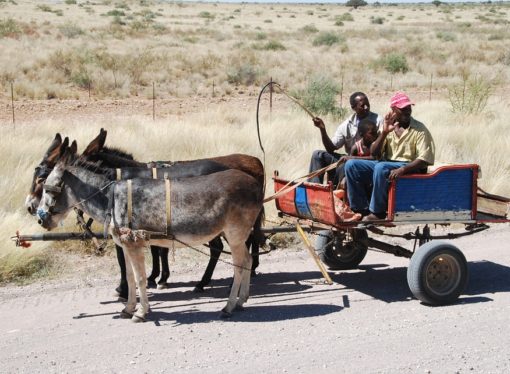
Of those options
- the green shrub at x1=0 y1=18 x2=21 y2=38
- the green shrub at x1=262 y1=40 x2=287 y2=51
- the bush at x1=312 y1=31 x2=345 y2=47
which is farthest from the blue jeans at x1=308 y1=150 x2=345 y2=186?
the bush at x1=312 y1=31 x2=345 y2=47

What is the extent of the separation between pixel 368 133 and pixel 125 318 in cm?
329

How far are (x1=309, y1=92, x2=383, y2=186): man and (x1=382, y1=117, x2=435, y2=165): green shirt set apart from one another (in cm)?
62

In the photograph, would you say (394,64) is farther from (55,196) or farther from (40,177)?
(55,196)

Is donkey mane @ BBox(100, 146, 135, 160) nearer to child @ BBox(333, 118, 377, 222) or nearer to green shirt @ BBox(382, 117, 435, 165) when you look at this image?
child @ BBox(333, 118, 377, 222)

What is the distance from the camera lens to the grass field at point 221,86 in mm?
12883

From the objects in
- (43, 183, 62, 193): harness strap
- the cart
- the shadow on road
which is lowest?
the shadow on road

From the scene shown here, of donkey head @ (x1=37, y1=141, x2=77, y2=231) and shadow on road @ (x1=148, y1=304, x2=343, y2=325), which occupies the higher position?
donkey head @ (x1=37, y1=141, x2=77, y2=231)

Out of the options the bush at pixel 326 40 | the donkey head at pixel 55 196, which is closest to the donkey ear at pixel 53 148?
the donkey head at pixel 55 196

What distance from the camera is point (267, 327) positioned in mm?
6660

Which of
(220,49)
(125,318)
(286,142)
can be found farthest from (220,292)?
(220,49)

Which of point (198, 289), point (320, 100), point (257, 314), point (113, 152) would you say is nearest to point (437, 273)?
point (257, 314)

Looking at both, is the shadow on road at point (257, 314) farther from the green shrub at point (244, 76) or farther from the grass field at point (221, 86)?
the green shrub at point (244, 76)

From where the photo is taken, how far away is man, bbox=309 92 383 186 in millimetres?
8406

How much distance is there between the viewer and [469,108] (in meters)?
18.9
